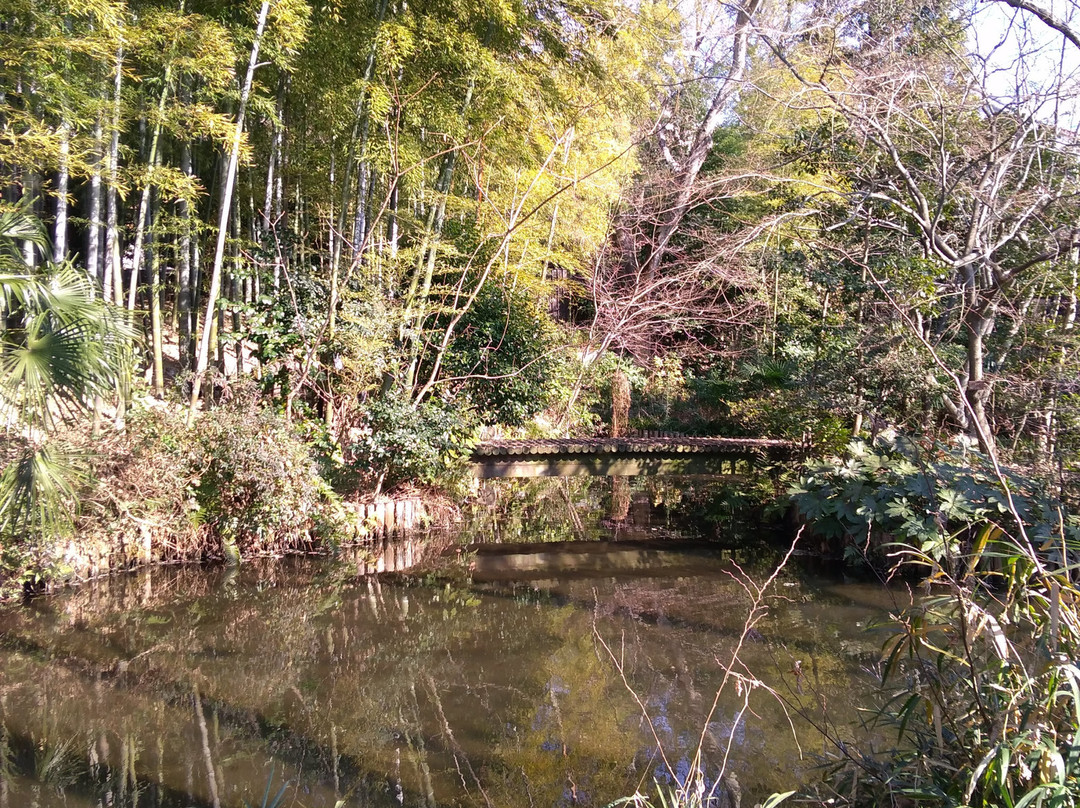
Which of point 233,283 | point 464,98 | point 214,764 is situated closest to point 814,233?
point 464,98

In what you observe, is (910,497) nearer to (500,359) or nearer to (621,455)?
(621,455)

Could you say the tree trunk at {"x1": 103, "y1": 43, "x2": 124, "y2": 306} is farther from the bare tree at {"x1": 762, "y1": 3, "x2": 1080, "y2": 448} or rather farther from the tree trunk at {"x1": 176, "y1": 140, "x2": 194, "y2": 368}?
the bare tree at {"x1": 762, "y1": 3, "x2": 1080, "y2": 448}

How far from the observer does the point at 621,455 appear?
26.8ft

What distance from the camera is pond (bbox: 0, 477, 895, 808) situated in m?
3.20

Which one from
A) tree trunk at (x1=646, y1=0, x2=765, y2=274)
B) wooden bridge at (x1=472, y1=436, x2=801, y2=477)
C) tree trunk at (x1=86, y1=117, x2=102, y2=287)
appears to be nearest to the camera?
tree trunk at (x1=86, y1=117, x2=102, y2=287)

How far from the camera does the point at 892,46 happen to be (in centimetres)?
630

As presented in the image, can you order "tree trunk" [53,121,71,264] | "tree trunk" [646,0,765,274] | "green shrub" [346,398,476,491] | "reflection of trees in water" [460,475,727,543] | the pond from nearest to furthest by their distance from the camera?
the pond
"tree trunk" [53,121,71,264]
"green shrub" [346,398,476,491]
"reflection of trees in water" [460,475,727,543]
"tree trunk" [646,0,765,274]

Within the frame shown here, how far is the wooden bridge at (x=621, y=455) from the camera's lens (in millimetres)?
7895

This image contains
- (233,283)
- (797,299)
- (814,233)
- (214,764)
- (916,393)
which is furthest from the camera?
(797,299)

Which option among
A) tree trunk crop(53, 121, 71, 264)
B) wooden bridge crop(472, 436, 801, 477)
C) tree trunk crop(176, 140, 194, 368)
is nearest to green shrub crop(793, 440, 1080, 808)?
wooden bridge crop(472, 436, 801, 477)

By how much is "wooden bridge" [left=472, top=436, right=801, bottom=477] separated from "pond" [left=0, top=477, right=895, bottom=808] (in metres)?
1.23

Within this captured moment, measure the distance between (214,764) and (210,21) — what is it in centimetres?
533

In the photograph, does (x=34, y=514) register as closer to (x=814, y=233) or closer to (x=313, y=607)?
(x=313, y=607)

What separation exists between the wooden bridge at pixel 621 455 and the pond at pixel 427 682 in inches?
48.5
